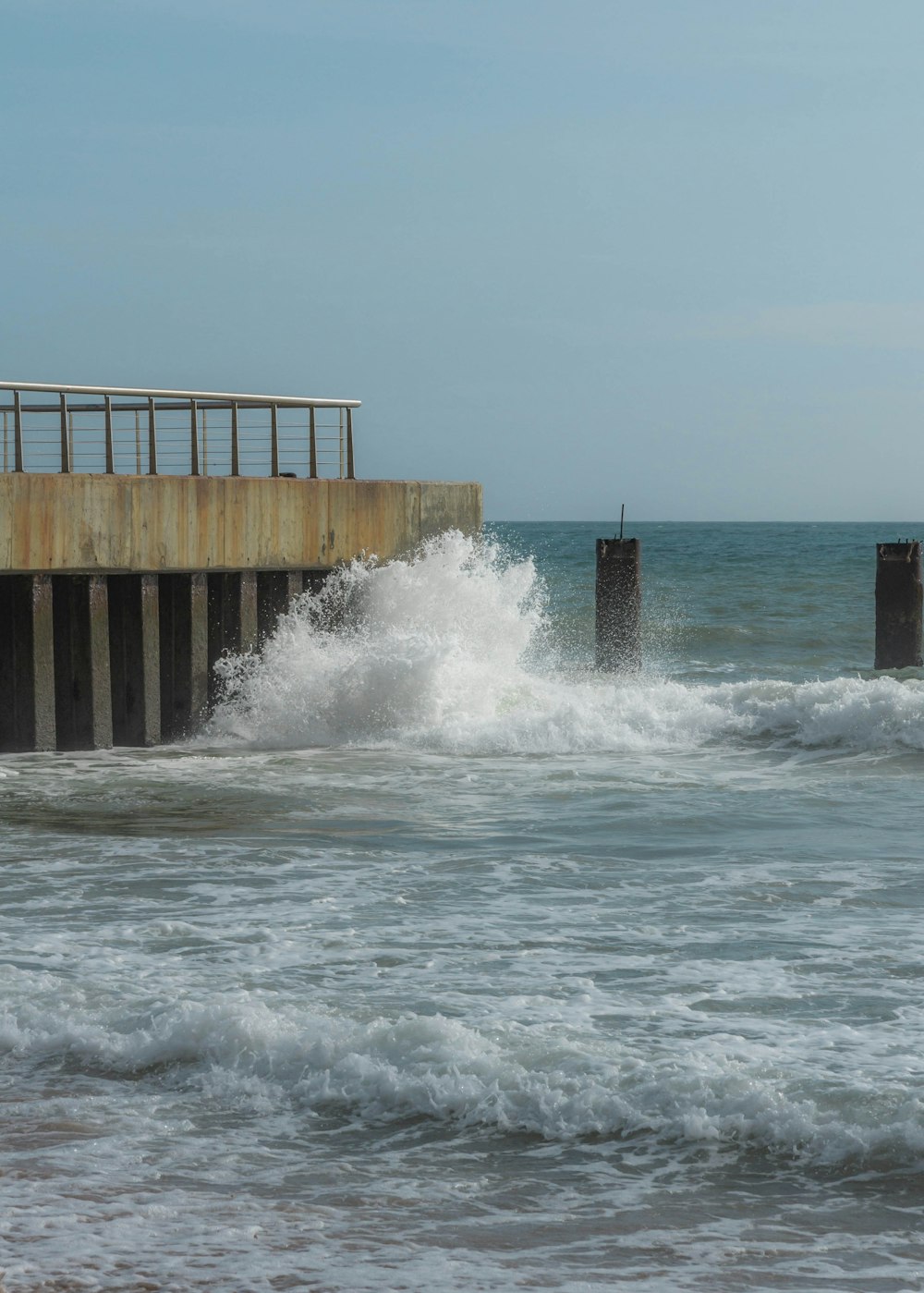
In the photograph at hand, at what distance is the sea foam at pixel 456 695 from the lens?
15.0 metres

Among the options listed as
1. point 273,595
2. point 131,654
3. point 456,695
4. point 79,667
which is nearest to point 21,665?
point 79,667

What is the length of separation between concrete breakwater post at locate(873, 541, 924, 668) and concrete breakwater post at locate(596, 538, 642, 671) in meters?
3.35

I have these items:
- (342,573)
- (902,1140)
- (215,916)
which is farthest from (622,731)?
(902,1140)

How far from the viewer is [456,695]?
52.3 ft

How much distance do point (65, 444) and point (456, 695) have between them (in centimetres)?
477

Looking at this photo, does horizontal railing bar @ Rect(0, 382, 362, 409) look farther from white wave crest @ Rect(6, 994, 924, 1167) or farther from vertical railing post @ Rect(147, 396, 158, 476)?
white wave crest @ Rect(6, 994, 924, 1167)

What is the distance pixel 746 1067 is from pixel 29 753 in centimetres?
1001

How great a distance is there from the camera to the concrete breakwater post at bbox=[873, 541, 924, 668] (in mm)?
20672

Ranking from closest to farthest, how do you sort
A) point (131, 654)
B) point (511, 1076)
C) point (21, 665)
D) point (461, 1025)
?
point (511, 1076) → point (461, 1025) → point (21, 665) → point (131, 654)

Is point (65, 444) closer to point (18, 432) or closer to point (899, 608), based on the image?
point (18, 432)

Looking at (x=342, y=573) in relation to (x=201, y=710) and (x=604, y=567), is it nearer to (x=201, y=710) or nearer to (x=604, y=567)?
(x=201, y=710)

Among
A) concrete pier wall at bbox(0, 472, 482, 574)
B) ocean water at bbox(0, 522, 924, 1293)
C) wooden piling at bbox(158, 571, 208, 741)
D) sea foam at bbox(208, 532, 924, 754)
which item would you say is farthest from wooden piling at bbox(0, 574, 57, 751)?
sea foam at bbox(208, 532, 924, 754)

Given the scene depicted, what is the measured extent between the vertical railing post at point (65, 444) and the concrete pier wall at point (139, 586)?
35cm

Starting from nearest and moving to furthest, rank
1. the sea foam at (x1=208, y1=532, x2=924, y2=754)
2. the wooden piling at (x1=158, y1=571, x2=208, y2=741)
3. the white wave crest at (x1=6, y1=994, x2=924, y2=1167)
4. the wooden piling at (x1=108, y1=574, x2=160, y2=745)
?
1. the white wave crest at (x1=6, y1=994, x2=924, y2=1167)
2. the wooden piling at (x1=108, y1=574, x2=160, y2=745)
3. the sea foam at (x1=208, y1=532, x2=924, y2=754)
4. the wooden piling at (x1=158, y1=571, x2=208, y2=741)
